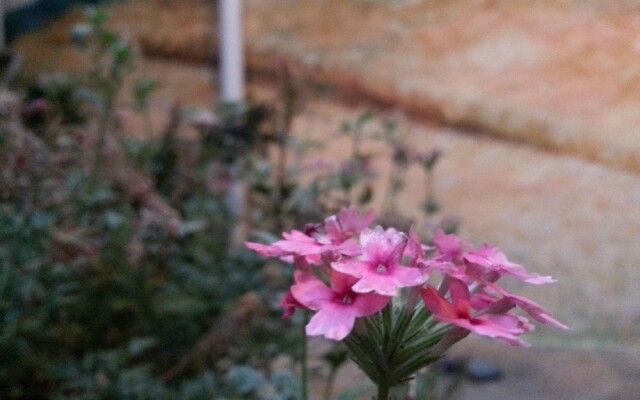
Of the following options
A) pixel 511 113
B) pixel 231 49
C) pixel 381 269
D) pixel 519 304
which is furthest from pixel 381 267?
pixel 231 49

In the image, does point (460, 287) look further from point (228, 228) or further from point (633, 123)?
point (228, 228)

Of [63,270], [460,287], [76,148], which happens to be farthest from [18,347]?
[460,287]

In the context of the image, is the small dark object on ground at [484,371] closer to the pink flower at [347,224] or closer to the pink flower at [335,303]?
the pink flower at [347,224]

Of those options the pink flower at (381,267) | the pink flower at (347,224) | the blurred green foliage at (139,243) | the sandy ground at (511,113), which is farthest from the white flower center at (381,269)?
the sandy ground at (511,113)

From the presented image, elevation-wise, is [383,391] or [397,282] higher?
[397,282]

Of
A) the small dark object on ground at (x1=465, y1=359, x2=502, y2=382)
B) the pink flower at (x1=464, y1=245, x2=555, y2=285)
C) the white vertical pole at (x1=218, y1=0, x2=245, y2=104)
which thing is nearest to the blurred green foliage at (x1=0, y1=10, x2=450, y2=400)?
the white vertical pole at (x1=218, y1=0, x2=245, y2=104)

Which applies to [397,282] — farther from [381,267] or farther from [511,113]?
[511,113]

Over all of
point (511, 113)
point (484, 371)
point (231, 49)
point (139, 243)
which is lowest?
point (484, 371)
